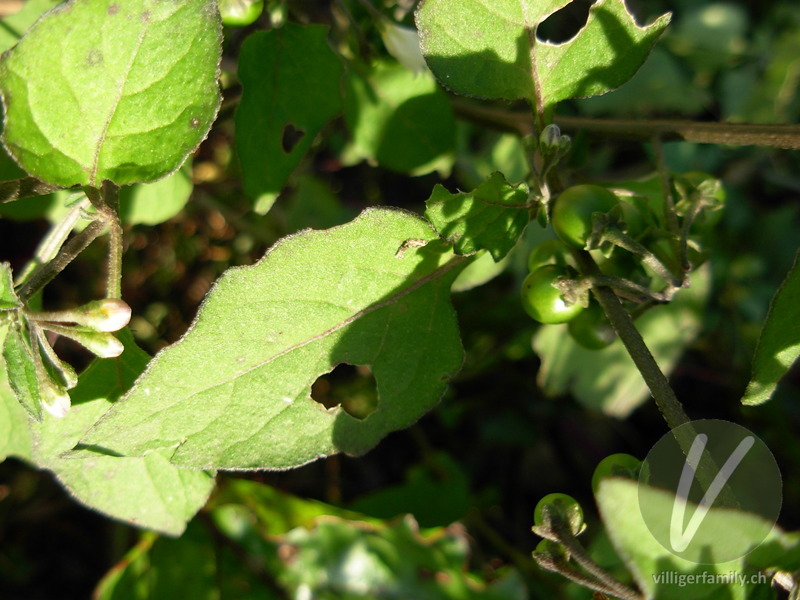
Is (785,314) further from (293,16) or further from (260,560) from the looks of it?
(260,560)

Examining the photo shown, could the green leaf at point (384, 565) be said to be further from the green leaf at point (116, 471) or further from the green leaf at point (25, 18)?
the green leaf at point (25, 18)

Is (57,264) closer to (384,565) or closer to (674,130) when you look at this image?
(674,130)

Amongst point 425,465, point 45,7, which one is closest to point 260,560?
point 425,465

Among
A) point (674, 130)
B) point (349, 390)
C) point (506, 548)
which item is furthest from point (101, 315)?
point (506, 548)

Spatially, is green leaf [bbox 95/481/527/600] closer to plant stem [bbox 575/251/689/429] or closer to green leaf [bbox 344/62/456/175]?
green leaf [bbox 344/62/456/175]

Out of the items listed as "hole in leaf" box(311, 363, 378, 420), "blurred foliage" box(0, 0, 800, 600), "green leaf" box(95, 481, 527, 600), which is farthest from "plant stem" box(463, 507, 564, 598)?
"hole in leaf" box(311, 363, 378, 420)
